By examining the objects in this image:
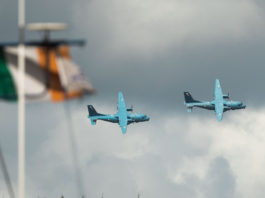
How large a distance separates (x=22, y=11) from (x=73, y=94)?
639 centimetres

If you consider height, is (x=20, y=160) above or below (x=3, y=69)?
below

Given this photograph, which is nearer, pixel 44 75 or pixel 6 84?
pixel 44 75

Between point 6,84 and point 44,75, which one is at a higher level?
point 44,75

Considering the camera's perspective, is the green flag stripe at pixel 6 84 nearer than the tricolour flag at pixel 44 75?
No

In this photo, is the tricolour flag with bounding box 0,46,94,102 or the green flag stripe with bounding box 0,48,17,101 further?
the green flag stripe with bounding box 0,48,17,101

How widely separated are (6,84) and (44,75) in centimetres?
209

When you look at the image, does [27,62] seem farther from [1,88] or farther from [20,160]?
[20,160]

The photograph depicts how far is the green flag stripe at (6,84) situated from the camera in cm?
6545

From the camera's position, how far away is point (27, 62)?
6550cm

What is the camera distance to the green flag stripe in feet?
215

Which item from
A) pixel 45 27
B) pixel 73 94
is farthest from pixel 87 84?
pixel 45 27

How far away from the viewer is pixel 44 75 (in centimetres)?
6556

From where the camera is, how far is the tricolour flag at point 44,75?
65125 mm

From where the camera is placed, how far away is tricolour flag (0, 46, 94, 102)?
214 ft
